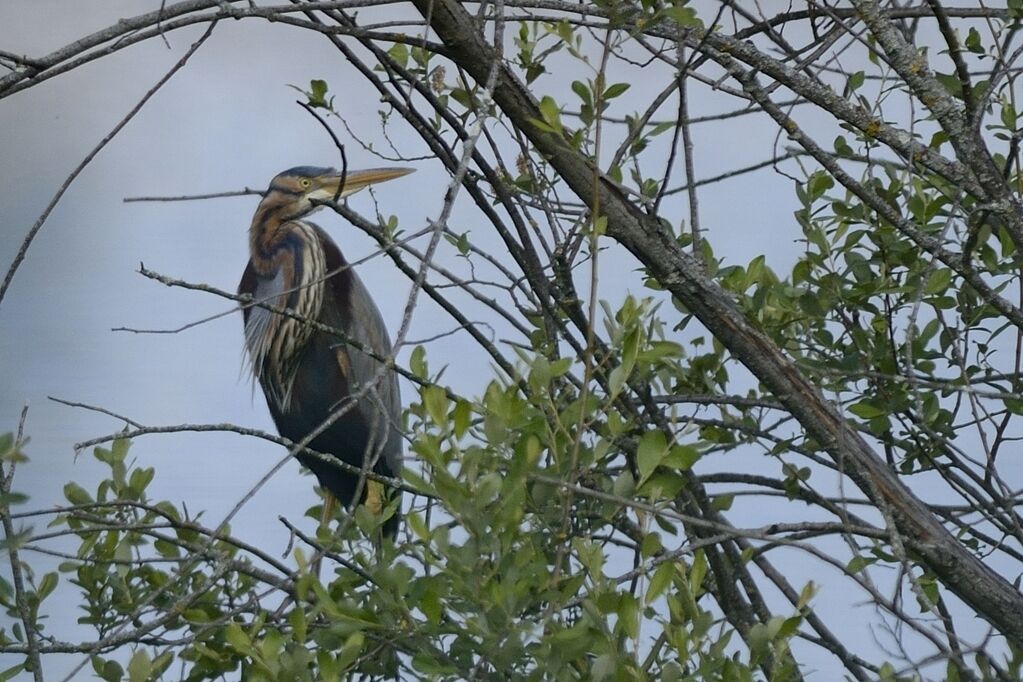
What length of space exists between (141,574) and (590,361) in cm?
59

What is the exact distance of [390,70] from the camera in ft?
3.63

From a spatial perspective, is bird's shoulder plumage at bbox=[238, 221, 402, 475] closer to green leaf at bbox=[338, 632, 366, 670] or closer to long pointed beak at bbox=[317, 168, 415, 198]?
long pointed beak at bbox=[317, 168, 415, 198]

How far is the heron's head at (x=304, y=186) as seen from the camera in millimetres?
1552

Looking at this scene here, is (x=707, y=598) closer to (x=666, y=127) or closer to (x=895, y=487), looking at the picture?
(x=895, y=487)

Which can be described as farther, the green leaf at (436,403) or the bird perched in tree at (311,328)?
the bird perched in tree at (311,328)

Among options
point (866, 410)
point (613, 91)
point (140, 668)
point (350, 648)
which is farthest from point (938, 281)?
point (140, 668)

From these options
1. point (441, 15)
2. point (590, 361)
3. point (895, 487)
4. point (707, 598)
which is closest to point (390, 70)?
point (441, 15)

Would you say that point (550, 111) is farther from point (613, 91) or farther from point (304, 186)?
point (304, 186)

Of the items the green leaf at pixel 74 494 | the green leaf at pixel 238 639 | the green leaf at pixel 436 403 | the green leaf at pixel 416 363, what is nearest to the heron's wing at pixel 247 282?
the green leaf at pixel 74 494

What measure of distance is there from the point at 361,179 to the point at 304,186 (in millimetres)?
73

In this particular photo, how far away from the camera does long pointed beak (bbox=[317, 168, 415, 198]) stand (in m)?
1.54

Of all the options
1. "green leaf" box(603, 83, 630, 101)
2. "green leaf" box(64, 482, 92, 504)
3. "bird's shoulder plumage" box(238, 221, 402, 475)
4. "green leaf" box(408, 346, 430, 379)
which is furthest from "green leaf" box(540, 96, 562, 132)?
"bird's shoulder plumage" box(238, 221, 402, 475)

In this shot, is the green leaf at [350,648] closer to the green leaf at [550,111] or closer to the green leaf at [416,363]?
the green leaf at [416,363]

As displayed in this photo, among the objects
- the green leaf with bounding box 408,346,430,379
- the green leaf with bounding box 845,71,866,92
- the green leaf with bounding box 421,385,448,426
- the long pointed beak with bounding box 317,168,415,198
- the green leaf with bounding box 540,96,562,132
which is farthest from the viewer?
the long pointed beak with bounding box 317,168,415,198
